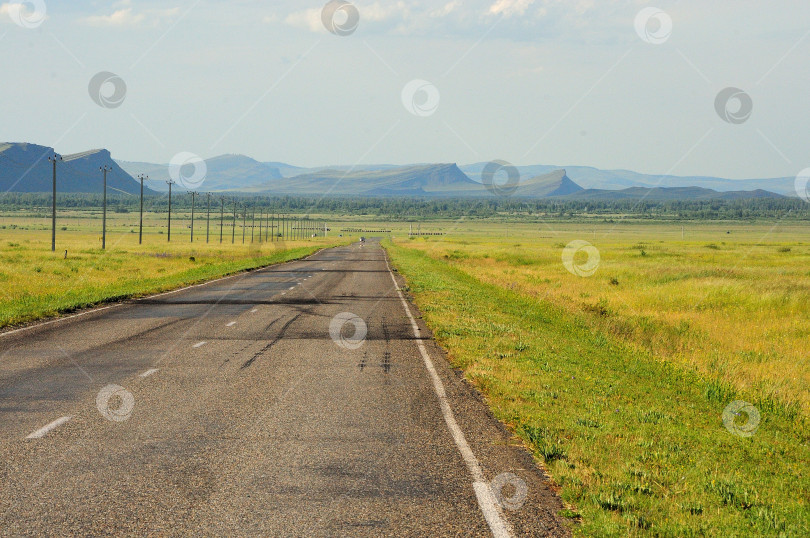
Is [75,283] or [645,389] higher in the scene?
[645,389]

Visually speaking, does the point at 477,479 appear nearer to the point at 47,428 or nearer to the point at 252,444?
the point at 252,444

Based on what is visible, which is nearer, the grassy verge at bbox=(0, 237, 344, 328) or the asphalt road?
the asphalt road

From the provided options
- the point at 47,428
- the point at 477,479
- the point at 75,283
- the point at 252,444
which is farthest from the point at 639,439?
the point at 75,283

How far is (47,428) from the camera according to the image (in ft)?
28.7

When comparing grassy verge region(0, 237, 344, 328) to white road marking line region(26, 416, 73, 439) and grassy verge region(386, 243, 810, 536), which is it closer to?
white road marking line region(26, 416, 73, 439)

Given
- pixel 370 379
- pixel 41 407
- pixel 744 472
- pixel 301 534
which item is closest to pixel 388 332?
pixel 370 379

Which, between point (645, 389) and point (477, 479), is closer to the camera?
point (477, 479)

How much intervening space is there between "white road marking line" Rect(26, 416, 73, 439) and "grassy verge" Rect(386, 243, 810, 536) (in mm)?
5077

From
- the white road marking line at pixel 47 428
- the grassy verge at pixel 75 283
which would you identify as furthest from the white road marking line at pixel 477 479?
the grassy verge at pixel 75 283

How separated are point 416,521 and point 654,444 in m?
3.60

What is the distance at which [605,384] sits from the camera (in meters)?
12.3

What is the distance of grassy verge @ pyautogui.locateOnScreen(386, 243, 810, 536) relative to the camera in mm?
6367

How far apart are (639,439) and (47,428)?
6.37 m

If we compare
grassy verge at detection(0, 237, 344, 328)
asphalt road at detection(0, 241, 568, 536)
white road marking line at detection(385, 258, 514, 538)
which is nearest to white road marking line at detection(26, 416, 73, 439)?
asphalt road at detection(0, 241, 568, 536)
